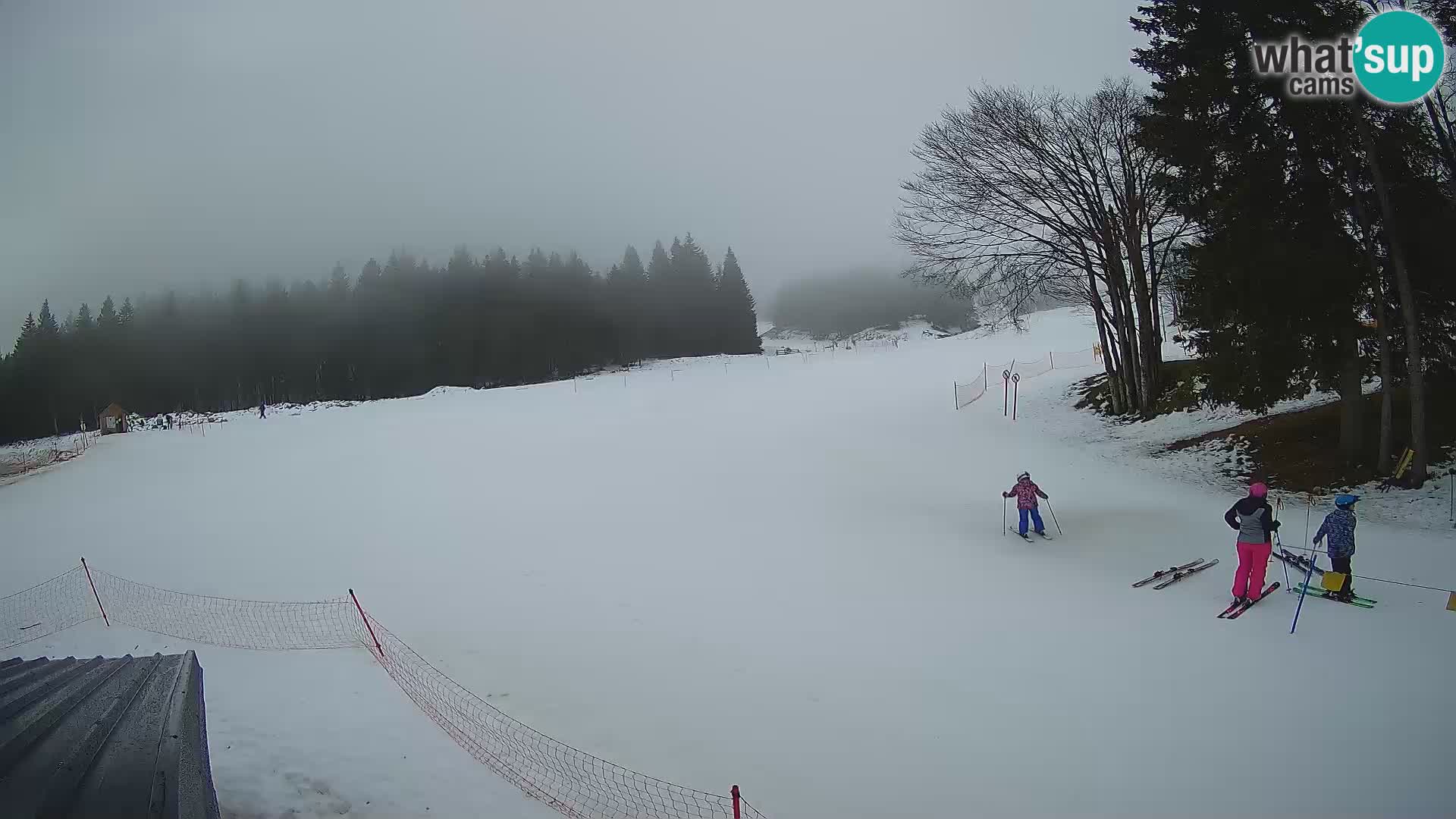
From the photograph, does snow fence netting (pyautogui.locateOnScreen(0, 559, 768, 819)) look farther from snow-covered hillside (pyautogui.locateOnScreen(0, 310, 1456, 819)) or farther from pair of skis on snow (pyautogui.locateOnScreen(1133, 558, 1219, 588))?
pair of skis on snow (pyautogui.locateOnScreen(1133, 558, 1219, 588))

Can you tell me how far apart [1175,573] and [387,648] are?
1017 cm

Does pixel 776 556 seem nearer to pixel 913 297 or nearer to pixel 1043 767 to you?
pixel 1043 767

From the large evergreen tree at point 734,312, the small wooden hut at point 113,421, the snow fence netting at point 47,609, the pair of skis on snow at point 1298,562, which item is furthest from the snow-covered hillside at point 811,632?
the large evergreen tree at point 734,312

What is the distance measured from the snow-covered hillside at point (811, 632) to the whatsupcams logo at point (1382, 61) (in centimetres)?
694

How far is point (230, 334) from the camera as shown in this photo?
52.8m

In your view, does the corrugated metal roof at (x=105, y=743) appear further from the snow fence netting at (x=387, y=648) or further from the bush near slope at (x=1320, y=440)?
the bush near slope at (x=1320, y=440)

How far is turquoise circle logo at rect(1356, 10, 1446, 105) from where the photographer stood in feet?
31.3

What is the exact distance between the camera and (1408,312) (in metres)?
9.73

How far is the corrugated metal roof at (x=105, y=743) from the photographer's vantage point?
2.68 m

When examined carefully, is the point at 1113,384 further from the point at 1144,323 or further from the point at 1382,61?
the point at 1382,61

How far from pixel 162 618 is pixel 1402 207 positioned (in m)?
20.9

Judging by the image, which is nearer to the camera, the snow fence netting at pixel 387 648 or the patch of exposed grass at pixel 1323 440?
the snow fence netting at pixel 387 648

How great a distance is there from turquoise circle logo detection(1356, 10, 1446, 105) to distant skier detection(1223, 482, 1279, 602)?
7.86 meters

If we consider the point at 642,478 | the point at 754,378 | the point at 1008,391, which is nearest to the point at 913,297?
the point at 754,378
